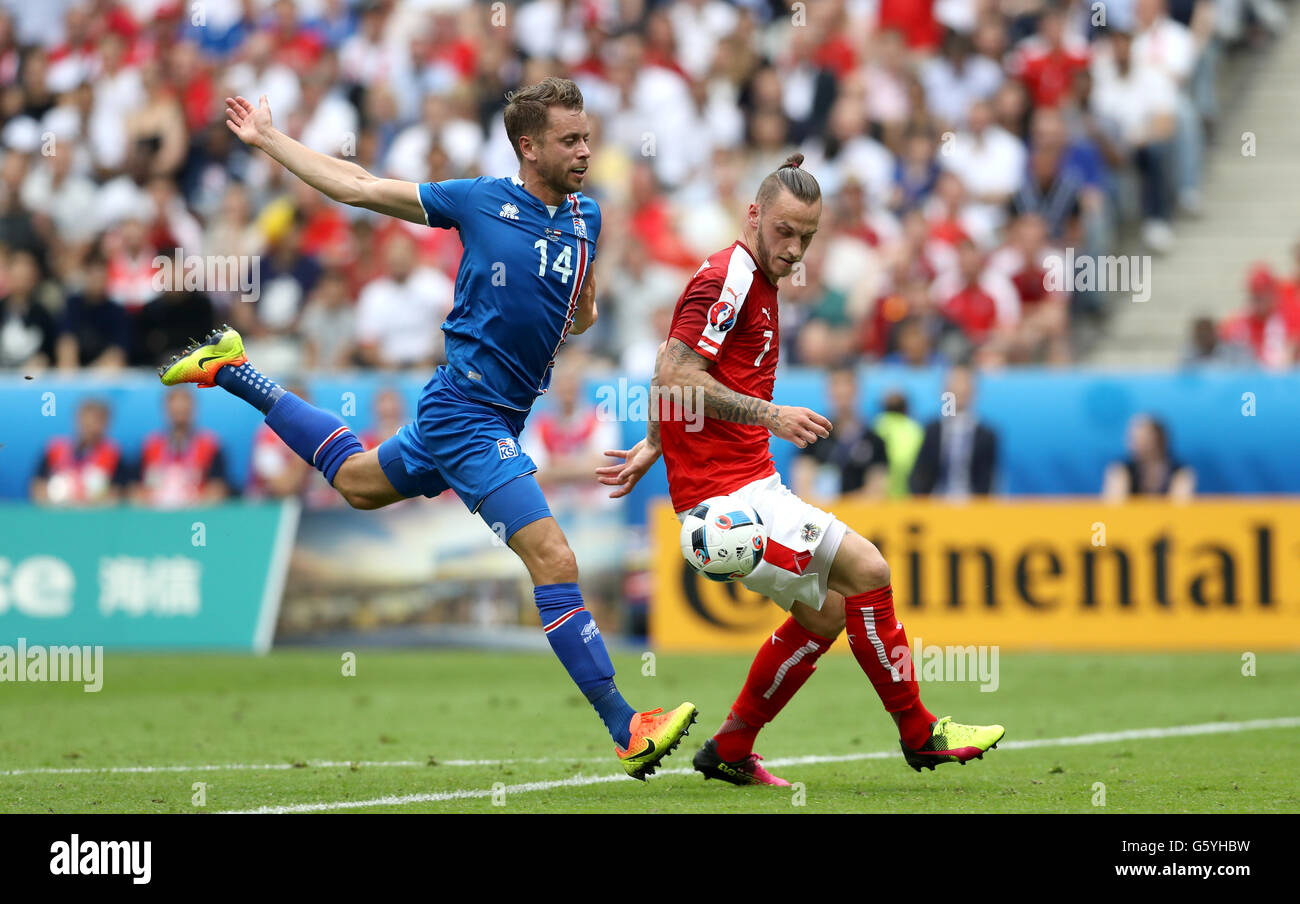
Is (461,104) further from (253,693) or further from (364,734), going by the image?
(364,734)

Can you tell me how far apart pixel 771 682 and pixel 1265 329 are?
988cm

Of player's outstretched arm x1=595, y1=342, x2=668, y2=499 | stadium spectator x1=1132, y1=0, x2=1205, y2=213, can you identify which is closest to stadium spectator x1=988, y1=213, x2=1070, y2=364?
stadium spectator x1=1132, y1=0, x2=1205, y2=213

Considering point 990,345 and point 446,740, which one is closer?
point 446,740

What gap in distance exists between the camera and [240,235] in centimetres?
1806

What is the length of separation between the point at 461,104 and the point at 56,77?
18.9ft

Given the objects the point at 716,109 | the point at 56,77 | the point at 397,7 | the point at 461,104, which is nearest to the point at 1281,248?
the point at 716,109

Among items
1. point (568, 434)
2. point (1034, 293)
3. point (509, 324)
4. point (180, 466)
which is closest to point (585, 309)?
point (509, 324)

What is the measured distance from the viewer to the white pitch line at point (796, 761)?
6.62m

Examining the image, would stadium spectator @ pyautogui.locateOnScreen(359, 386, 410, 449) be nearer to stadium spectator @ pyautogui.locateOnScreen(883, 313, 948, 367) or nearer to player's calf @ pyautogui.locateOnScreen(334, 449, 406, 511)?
stadium spectator @ pyautogui.locateOnScreen(883, 313, 948, 367)

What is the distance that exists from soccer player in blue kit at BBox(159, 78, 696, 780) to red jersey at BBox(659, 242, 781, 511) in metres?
0.59

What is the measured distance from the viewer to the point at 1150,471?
14.6 m

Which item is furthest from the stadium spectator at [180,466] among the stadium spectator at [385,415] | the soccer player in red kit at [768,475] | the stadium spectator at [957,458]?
the soccer player in red kit at [768,475]

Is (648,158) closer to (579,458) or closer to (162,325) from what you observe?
(579,458)

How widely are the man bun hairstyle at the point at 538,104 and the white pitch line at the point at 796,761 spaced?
2654mm
